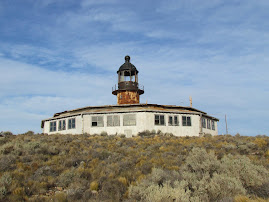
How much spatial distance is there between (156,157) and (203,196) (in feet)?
24.5

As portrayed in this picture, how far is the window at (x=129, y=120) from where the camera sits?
93.5 feet

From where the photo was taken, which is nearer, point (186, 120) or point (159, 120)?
point (159, 120)

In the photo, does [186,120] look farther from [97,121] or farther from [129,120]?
[97,121]

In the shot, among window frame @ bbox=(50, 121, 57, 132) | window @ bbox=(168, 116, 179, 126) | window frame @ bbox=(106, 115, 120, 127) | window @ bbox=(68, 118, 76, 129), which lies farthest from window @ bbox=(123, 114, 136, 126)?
window frame @ bbox=(50, 121, 57, 132)

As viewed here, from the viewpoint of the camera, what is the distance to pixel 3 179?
995 cm

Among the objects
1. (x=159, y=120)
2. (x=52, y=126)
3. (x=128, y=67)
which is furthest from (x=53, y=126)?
(x=159, y=120)

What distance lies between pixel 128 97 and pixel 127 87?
4.91 feet

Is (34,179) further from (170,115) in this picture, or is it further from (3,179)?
(170,115)

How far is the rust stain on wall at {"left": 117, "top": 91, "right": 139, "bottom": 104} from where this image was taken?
115 ft

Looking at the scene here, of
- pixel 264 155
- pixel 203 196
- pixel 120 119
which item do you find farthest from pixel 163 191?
pixel 120 119

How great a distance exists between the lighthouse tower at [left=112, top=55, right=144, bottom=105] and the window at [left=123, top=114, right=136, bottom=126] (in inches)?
250

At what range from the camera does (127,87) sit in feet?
115

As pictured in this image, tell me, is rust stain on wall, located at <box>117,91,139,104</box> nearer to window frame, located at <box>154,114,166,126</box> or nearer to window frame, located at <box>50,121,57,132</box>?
window frame, located at <box>154,114,166,126</box>

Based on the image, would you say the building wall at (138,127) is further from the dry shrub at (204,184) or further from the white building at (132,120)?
the dry shrub at (204,184)
